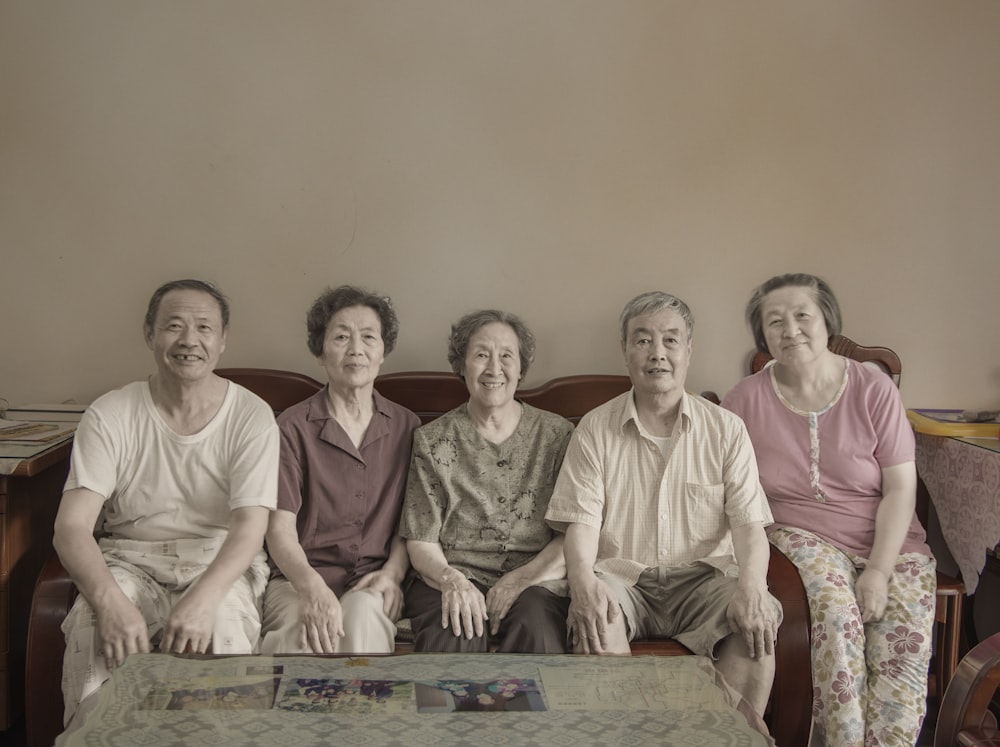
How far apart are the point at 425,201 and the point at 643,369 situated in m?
1.09

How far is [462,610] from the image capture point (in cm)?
210

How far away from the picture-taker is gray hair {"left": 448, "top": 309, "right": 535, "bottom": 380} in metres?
2.41

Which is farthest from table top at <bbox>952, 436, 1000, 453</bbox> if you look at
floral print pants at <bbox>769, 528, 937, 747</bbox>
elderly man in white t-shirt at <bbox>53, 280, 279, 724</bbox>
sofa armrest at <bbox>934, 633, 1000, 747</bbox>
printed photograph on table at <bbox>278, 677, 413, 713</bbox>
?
elderly man in white t-shirt at <bbox>53, 280, 279, 724</bbox>

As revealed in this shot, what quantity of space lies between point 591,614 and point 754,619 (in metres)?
0.37

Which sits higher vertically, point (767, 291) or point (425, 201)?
point (425, 201)

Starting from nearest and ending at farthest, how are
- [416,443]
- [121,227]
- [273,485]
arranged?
1. [273,485]
2. [416,443]
3. [121,227]

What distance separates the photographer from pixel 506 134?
298 centimetres

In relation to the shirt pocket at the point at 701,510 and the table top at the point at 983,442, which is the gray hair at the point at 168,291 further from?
the table top at the point at 983,442

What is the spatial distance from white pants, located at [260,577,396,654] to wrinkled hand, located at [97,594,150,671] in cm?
28

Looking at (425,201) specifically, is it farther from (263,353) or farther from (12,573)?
(12,573)

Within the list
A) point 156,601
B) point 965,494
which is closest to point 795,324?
point 965,494

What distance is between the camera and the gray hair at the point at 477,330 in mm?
2406

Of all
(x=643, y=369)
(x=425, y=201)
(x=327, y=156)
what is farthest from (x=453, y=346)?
(x=327, y=156)

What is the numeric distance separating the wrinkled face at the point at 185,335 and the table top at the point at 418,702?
72cm
